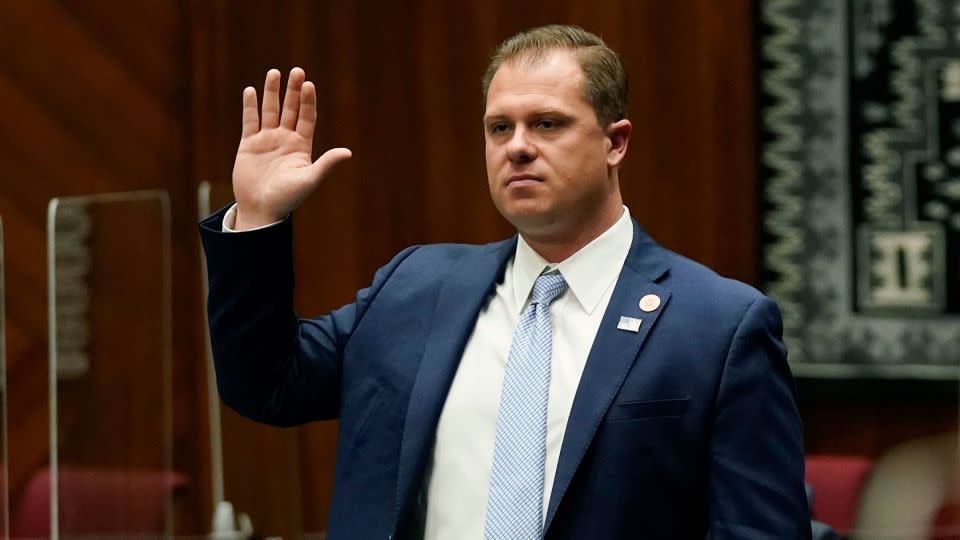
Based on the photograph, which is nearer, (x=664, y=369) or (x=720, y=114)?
(x=664, y=369)

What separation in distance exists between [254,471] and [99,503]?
0.53m

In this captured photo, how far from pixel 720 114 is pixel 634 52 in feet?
0.85

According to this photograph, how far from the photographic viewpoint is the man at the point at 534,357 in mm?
1371

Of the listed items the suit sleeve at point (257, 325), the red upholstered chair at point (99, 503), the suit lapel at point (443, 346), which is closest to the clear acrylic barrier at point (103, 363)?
the red upholstered chair at point (99, 503)

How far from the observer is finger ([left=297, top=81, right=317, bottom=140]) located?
1.52 metres

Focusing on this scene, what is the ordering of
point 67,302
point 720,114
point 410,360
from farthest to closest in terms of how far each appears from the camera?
point 720,114 → point 67,302 → point 410,360

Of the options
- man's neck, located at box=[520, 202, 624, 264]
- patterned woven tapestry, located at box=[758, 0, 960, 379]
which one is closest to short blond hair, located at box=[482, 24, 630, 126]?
man's neck, located at box=[520, 202, 624, 264]

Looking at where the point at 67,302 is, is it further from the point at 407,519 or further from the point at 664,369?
the point at 664,369

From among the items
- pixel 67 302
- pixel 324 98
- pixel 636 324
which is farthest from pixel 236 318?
pixel 324 98

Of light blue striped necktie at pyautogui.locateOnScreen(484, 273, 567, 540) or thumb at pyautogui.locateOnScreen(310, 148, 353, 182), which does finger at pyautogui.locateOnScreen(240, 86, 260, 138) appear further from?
light blue striped necktie at pyautogui.locateOnScreen(484, 273, 567, 540)

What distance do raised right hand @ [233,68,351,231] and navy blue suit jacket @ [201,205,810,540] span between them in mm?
33

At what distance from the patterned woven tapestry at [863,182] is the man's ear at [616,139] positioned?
63.8 inches

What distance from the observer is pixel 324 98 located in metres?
3.37

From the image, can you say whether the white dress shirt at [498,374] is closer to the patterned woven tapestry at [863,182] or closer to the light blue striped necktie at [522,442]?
the light blue striped necktie at [522,442]
